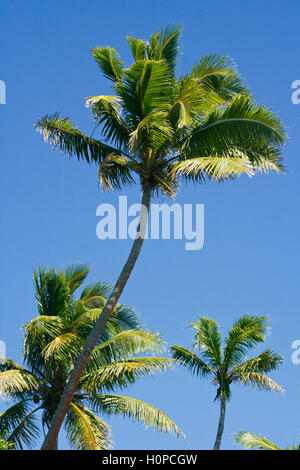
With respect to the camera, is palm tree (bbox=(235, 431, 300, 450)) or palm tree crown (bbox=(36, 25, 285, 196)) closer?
palm tree (bbox=(235, 431, 300, 450))

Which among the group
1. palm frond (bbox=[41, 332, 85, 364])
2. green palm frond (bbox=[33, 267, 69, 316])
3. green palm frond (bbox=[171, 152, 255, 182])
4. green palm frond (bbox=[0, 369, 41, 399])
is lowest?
green palm frond (bbox=[0, 369, 41, 399])

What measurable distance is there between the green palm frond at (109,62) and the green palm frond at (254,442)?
33.9ft

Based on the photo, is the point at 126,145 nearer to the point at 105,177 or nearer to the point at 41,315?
the point at 105,177

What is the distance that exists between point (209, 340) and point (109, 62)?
8425 mm

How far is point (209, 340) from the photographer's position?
69.0 feet

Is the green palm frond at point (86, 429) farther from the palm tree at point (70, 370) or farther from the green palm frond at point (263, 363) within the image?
the green palm frond at point (263, 363)

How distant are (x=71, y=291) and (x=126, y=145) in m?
4.24

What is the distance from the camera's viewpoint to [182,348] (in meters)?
21.4

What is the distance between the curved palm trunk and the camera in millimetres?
15070

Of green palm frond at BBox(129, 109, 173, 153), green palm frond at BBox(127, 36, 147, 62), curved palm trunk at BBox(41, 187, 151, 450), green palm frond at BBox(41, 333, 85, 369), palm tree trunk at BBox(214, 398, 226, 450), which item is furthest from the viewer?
palm tree trunk at BBox(214, 398, 226, 450)

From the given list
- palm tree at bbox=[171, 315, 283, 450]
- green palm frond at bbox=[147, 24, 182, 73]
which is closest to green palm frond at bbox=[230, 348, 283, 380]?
palm tree at bbox=[171, 315, 283, 450]

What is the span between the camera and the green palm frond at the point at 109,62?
18.0 metres

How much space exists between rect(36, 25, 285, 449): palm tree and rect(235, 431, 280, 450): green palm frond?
5.78 meters

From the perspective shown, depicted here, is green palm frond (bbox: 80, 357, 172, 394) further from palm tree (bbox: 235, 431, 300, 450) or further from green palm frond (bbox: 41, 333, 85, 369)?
palm tree (bbox: 235, 431, 300, 450)
